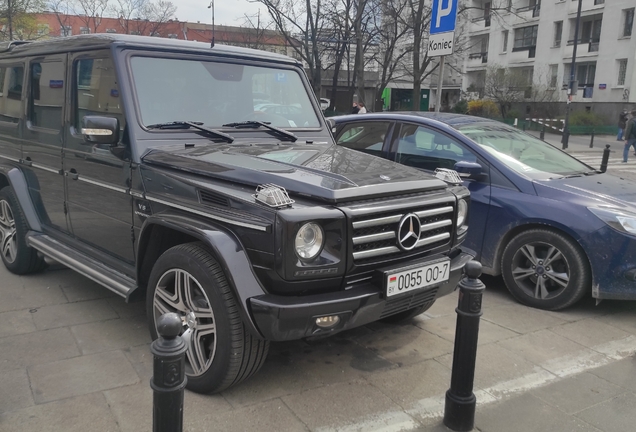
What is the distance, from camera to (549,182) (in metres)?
5.11

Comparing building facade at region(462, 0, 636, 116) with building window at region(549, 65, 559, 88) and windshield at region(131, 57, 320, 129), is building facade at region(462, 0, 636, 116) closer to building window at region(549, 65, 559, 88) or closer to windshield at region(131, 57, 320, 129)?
building window at region(549, 65, 559, 88)

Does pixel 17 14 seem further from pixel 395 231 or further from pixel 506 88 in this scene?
pixel 395 231

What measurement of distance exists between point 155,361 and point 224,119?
252 cm

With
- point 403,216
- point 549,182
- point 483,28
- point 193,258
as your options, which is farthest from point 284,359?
point 483,28

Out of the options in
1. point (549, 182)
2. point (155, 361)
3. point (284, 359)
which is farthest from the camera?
point (549, 182)

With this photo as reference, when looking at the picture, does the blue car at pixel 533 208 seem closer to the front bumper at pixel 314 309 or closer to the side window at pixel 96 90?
the side window at pixel 96 90

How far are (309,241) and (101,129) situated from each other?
171cm

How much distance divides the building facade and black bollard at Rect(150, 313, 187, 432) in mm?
35031

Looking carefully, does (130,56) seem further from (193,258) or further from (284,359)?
(284,359)

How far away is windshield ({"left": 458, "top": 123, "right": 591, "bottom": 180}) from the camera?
5387 mm

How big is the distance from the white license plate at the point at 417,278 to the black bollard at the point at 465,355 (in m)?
0.31

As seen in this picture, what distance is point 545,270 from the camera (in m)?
4.91

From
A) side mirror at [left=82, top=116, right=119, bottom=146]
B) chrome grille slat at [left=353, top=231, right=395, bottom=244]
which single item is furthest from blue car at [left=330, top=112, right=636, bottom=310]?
chrome grille slat at [left=353, top=231, right=395, bottom=244]

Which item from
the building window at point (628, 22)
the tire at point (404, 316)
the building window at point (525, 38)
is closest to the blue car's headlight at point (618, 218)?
the tire at point (404, 316)
